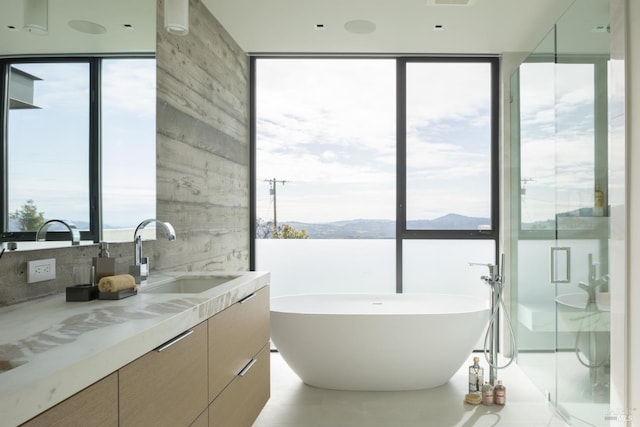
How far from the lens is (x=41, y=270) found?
1.71 meters

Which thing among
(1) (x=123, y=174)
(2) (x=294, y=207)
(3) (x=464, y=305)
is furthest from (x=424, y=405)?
(1) (x=123, y=174)

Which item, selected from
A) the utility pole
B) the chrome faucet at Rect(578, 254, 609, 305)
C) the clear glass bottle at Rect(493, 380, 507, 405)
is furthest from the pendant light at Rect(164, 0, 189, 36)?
the clear glass bottle at Rect(493, 380, 507, 405)

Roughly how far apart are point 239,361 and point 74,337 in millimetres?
1039

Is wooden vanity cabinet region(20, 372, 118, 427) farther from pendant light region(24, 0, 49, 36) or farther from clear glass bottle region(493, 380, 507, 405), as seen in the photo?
clear glass bottle region(493, 380, 507, 405)

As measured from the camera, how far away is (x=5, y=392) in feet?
2.56

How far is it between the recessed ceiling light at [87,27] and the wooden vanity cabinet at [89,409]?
1461 millimetres

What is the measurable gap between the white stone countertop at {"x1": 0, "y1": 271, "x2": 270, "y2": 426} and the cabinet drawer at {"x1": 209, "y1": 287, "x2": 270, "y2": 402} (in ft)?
0.31

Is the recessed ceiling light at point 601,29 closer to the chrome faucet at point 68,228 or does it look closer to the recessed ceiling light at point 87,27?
the recessed ceiling light at point 87,27

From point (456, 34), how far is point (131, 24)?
2.46 meters

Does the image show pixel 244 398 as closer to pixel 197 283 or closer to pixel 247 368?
pixel 247 368

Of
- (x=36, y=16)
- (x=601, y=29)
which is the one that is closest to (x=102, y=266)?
(x=36, y=16)

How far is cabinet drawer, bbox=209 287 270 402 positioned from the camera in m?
1.78

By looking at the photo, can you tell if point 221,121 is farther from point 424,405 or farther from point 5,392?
point 5,392

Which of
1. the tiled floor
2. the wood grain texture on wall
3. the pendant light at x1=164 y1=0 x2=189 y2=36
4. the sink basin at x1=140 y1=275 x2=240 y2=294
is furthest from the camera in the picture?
the tiled floor
